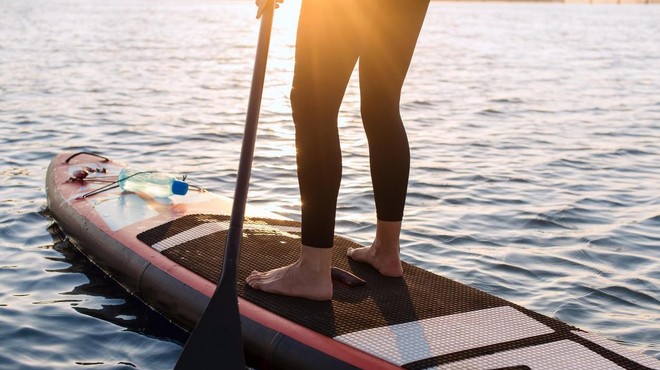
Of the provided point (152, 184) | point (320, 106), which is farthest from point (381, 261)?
point (152, 184)

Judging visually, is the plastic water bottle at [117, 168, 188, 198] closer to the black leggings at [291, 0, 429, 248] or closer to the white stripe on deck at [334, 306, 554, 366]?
the black leggings at [291, 0, 429, 248]

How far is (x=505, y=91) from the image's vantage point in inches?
568

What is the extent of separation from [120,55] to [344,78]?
17024 millimetres

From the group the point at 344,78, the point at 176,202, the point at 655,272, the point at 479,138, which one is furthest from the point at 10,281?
the point at 479,138

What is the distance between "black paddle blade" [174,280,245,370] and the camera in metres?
2.90

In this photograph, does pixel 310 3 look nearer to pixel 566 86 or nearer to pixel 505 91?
pixel 505 91

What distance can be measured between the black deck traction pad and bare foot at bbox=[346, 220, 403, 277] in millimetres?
37

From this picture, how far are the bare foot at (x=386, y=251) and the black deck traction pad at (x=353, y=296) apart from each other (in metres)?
0.04

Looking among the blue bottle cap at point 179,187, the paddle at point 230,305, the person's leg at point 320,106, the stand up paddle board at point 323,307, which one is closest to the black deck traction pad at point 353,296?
the stand up paddle board at point 323,307

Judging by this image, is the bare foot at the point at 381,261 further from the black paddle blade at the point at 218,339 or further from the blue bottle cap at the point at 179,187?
the blue bottle cap at the point at 179,187

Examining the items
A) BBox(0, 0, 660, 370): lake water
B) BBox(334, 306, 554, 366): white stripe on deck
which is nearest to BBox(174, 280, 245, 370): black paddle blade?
BBox(334, 306, 554, 366): white stripe on deck

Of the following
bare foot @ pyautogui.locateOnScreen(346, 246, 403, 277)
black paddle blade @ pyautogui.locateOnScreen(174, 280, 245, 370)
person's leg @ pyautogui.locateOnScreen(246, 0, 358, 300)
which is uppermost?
person's leg @ pyautogui.locateOnScreen(246, 0, 358, 300)

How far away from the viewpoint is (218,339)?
2.95 metres

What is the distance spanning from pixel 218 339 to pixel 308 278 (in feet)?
1.67
